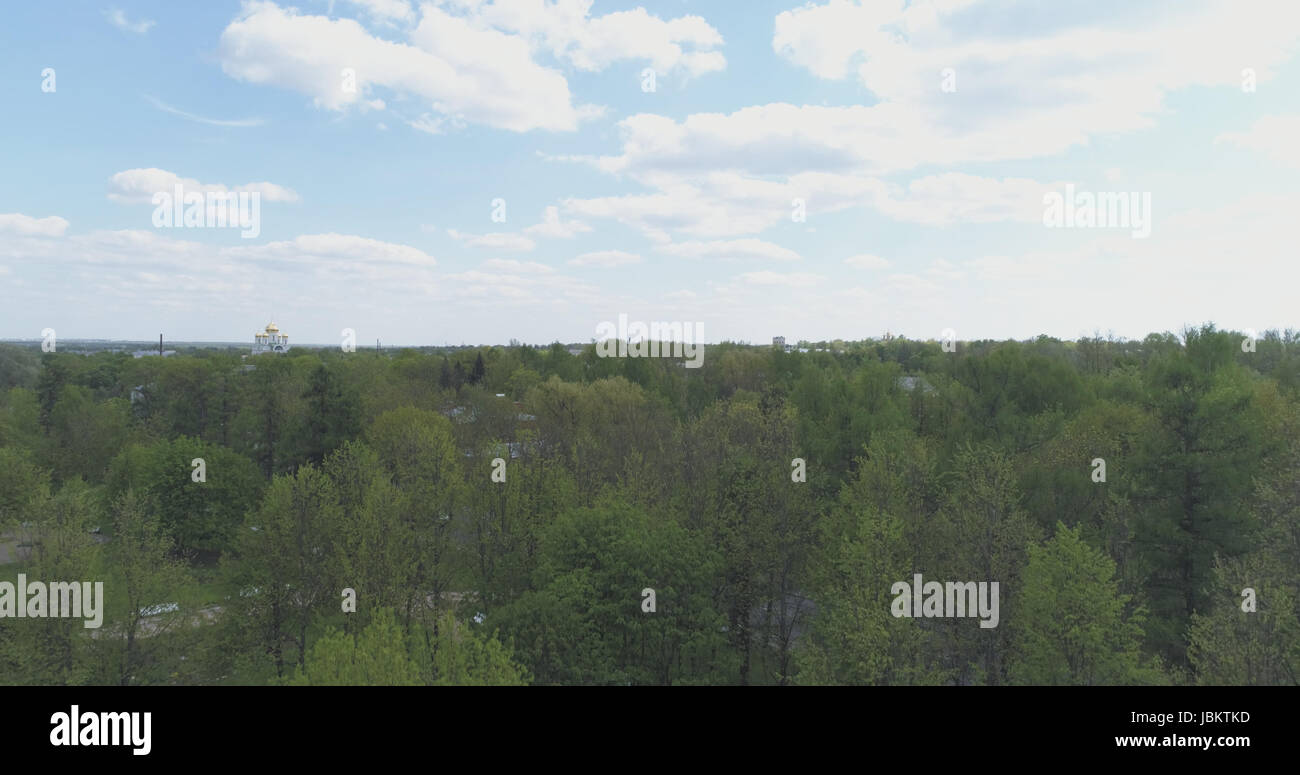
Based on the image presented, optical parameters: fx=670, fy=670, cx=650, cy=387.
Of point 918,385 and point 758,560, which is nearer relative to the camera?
point 758,560

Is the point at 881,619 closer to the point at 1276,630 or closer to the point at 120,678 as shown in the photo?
the point at 1276,630

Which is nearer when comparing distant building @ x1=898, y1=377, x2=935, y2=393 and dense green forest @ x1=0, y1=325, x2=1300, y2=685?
dense green forest @ x1=0, y1=325, x2=1300, y2=685

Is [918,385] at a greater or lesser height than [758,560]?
greater

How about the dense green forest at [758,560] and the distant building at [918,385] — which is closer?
the dense green forest at [758,560]

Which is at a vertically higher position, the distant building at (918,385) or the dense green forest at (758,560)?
the distant building at (918,385)

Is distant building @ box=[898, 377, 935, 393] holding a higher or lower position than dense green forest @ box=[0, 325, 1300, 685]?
higher
